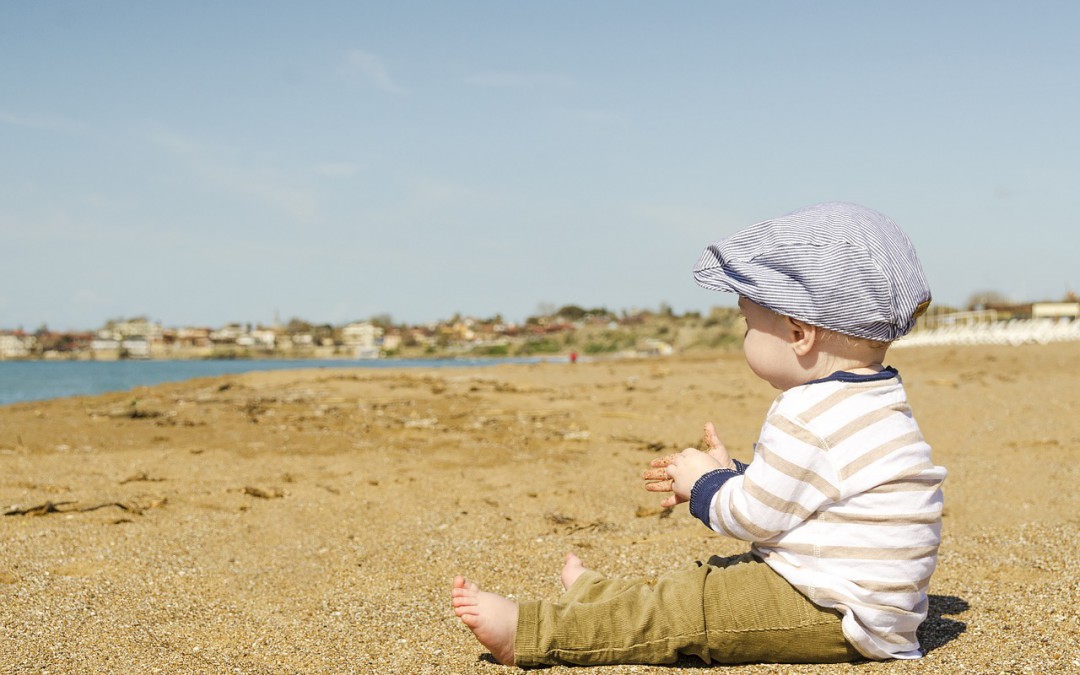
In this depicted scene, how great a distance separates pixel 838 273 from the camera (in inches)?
72.9

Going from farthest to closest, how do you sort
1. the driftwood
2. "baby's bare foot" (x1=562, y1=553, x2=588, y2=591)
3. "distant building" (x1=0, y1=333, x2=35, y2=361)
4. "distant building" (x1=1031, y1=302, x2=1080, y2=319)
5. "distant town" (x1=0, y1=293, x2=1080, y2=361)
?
"distant building" (x1=0, y1=333, x2=35, y2=361), "distant town" (x1=0, y1=293, x2=1080, y2=361), "distant building" (x1=1031, y1=302, x2=1080, y2=319), the driftwood, "baby's bare foot" (x1=562, y1=553, x2=588, y2=591)

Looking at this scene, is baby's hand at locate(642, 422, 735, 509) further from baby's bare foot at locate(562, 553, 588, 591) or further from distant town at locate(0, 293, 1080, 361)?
distant town at locate(0, 293, 1080, 361)

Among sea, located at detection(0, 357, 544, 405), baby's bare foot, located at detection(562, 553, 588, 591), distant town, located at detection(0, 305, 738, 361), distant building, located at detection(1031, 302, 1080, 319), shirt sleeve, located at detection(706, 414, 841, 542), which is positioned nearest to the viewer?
shirt sleeve, located at detection(706, 414, 841, 542)

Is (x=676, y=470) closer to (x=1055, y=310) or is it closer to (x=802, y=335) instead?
(x=802, y=335)

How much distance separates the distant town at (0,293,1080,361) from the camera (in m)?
38.1

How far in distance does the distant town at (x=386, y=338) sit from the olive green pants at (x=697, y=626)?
3191 centimetres

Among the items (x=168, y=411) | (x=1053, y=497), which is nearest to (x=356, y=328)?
(x=168, y=411)

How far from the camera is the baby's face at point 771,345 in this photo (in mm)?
1973

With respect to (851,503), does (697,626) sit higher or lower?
lower

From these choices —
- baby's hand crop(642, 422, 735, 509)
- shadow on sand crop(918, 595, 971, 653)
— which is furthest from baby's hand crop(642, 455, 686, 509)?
shadow on sand crop(918, 595, 971, 653)

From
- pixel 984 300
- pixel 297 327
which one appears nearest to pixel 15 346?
pixel 297 327

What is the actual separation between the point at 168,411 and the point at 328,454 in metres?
3.46

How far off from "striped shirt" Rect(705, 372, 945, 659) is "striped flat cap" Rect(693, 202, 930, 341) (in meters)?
0.16

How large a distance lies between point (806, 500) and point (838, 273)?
520 millimetres
